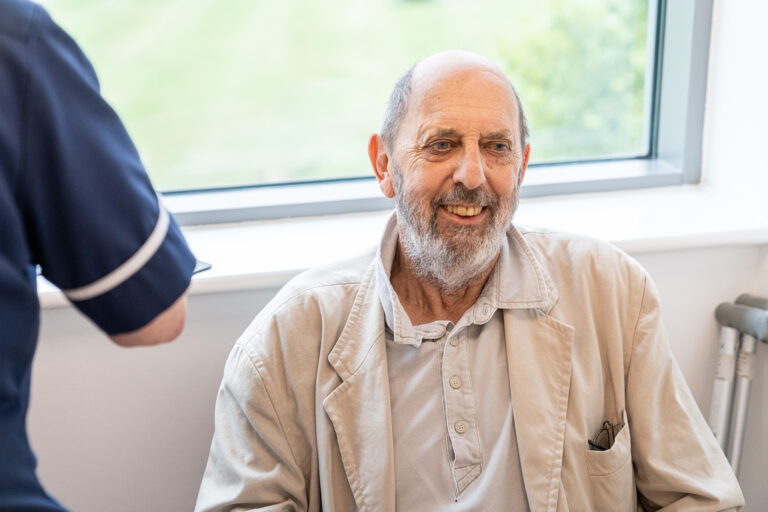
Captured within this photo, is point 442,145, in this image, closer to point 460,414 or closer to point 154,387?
point 460,414

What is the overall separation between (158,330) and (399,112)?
0.86 meters

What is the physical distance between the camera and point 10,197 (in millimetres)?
692

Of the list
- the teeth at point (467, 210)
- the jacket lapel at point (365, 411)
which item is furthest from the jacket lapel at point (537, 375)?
the jacket lapel at point (365, 411)

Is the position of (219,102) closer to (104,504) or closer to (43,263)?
(104,504)

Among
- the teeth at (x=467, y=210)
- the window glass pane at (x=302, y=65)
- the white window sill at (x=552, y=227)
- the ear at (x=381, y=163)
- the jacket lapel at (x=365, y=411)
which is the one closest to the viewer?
the jacket lapel at (x=365, y=411)

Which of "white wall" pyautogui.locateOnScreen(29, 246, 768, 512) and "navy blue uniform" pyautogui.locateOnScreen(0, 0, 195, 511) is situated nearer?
"navy blue uniform" pyautogui.locateOnScreen(0, 0, 195, 511)

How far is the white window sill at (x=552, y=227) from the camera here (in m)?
1.67

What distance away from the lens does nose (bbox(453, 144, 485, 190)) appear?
1.42 meters

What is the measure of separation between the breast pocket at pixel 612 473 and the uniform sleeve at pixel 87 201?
0.94 meters

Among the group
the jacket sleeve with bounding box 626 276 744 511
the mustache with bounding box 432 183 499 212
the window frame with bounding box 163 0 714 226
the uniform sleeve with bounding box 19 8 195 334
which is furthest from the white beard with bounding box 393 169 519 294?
the uniform sleeve with bounding box 19 8 195 334

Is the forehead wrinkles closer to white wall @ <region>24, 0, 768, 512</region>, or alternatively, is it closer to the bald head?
the bald head

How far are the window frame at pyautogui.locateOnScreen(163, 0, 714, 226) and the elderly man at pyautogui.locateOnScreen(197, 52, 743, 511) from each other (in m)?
0.59

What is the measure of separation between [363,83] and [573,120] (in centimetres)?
66

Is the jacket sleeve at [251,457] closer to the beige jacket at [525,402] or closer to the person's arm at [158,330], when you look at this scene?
the beige jacket at [525,402]
